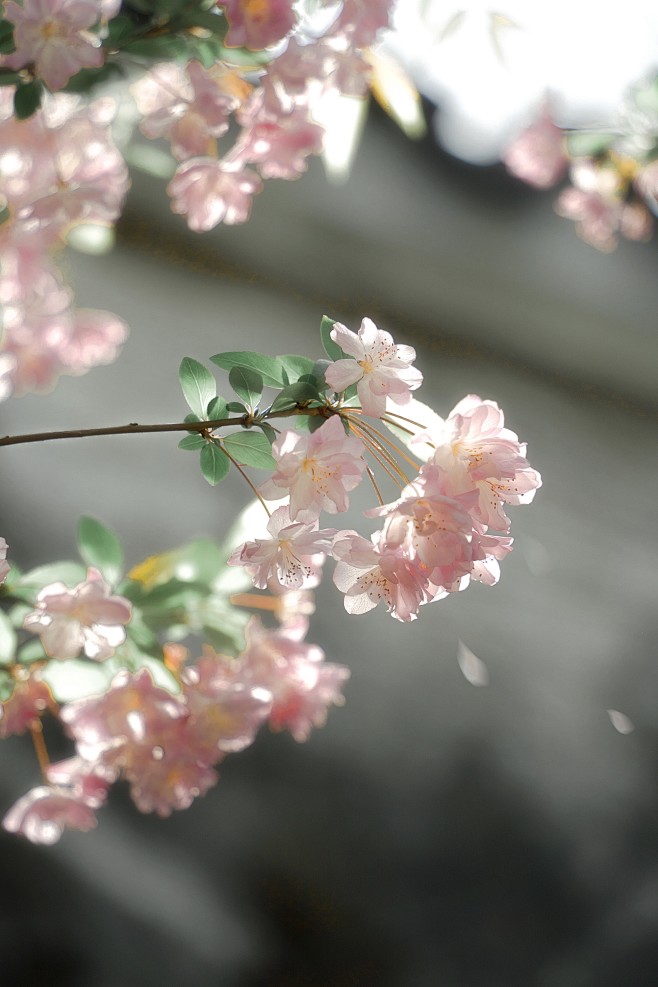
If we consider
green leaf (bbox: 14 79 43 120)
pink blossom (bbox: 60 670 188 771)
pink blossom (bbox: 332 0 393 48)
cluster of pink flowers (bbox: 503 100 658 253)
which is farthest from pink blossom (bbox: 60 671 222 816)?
cluster of pink flowers (bbox: 503 100 658 253)

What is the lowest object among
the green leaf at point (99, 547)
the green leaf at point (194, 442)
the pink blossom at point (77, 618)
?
the green leaf at point (99, 547)

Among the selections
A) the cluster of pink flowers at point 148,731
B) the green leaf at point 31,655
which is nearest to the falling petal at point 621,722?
the cluster of pink flowers at point 148,731

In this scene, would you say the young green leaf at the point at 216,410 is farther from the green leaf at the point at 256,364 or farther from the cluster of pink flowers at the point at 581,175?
the cluster of pink flowers at the point at 581,175

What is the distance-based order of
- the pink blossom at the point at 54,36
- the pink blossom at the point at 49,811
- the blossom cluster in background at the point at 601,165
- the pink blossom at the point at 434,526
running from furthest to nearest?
the blossom cluster in background at the point at 601,165 → the pink blossom at the point at 49,811 → the pink blossom at the point at 54,36 → the pink blossom at the point at 434,526

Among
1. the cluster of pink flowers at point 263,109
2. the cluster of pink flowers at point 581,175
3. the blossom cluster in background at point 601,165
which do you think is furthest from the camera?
the cluster of pink flowers at point 581,175

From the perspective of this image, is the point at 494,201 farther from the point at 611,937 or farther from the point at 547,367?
the point at 611,937

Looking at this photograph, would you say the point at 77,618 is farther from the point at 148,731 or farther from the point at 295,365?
the point at 295,365
